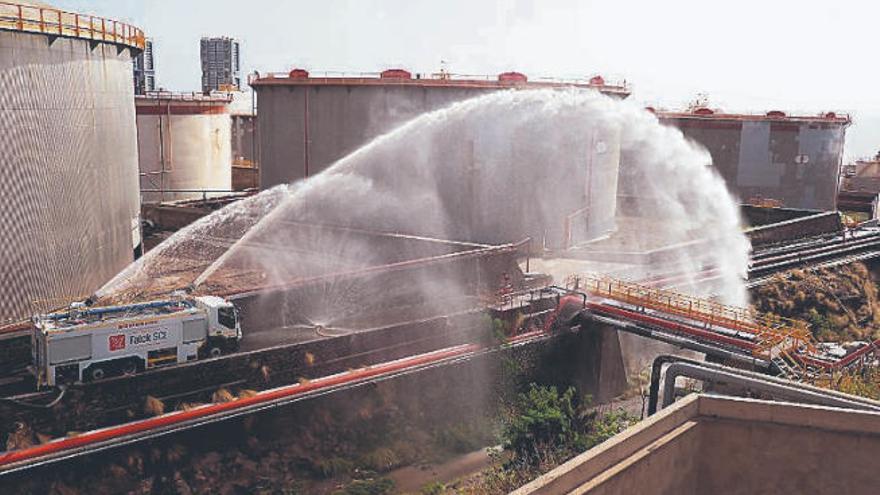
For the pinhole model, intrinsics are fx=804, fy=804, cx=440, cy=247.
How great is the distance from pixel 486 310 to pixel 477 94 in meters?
10.8

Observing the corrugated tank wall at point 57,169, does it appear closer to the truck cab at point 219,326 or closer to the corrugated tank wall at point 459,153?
the truck cab at point 219,326

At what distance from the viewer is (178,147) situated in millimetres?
41344

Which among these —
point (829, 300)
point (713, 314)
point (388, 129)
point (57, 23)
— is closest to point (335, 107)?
point (388, 129)

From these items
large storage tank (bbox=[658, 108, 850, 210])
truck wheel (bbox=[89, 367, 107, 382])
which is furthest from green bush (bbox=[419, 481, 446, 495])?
large storage tank (bbox=[658, 108, 850, 210])

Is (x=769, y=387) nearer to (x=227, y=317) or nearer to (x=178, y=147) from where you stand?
(x=227, y=317)

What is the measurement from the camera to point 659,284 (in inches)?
1077

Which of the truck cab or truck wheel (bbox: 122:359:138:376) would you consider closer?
truck wheel (bbox: 122:359:138:376)

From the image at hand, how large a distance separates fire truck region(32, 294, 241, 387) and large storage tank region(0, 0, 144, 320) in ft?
11.0

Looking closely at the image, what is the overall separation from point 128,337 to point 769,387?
1228cm

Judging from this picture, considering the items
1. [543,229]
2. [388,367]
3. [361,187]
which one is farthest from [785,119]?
[388,367]

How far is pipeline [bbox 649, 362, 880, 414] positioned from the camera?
36.1 feet

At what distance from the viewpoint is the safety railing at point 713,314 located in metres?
19.8

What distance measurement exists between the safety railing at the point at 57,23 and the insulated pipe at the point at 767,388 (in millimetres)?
16559

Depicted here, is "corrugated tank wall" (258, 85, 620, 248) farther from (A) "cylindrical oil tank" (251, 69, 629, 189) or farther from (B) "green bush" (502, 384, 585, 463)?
(B) "green bush" (502, 384, 585, 463)
